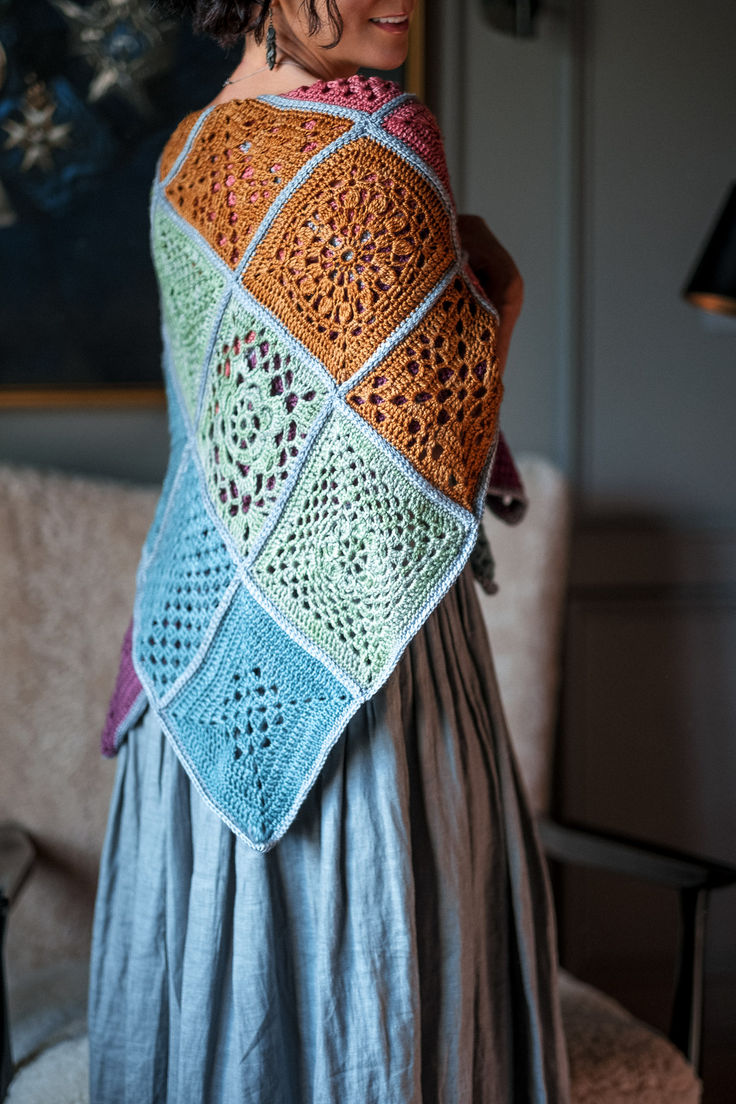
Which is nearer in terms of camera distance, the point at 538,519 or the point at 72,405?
the point at 538,519

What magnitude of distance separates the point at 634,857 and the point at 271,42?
3.41 feet

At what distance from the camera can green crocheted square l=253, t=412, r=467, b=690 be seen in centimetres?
71

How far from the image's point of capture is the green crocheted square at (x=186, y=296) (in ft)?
2.60

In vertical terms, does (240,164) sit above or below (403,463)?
above

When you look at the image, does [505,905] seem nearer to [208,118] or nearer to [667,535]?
[208,118]

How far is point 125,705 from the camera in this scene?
34.8 inches

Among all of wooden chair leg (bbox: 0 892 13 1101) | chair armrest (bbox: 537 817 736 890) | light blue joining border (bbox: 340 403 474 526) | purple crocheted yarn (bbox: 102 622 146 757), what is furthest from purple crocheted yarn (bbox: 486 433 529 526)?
wooden chair leg (bbox: 0 892 13 1101)

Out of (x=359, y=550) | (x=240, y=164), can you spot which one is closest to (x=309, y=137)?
(x=240, y=164)

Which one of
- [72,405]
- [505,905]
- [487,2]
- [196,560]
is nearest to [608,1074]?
[505,905]

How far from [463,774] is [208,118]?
0.58 m

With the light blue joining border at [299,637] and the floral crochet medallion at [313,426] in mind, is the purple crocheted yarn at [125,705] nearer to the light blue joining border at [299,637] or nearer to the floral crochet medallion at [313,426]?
the floral crochet medallion at [313,426]

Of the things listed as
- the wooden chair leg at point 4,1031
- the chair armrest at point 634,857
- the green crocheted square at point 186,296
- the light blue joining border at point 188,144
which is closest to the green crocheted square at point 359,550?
the green crocheted square at point 186,296

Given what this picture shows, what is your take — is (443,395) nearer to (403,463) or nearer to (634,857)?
(403,463)

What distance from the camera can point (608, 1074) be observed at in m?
1.06
